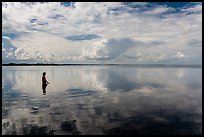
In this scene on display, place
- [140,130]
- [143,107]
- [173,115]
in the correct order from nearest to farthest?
[140,130] < [173,115] < [143,107]

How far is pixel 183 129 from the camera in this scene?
610 inches

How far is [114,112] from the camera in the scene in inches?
814

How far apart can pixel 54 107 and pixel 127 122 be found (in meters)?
8.87

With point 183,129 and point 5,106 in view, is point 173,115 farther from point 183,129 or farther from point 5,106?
point 5,106

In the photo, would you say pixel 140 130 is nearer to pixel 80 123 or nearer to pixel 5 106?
pixel 80 123

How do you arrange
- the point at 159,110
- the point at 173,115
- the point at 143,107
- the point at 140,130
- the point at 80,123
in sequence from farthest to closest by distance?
the point at 143,107, the point at 159,110, the point at 173,115, the point at 80,123, the point at 140,130

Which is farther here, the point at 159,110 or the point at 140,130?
the point at 159,110

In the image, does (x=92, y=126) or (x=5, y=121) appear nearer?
(x=92, y=126)

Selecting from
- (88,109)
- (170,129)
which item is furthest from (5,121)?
(170,129)

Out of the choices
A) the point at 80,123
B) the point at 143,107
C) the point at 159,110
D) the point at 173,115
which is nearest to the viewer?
the point at 80,123

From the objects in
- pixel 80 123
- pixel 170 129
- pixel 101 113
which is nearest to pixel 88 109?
pixel 101 113

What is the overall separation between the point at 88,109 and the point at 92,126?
5.74 metres

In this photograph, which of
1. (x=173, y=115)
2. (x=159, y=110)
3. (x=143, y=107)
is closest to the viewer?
(x=173, y=115)

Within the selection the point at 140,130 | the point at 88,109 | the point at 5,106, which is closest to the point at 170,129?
the point at 140,130
